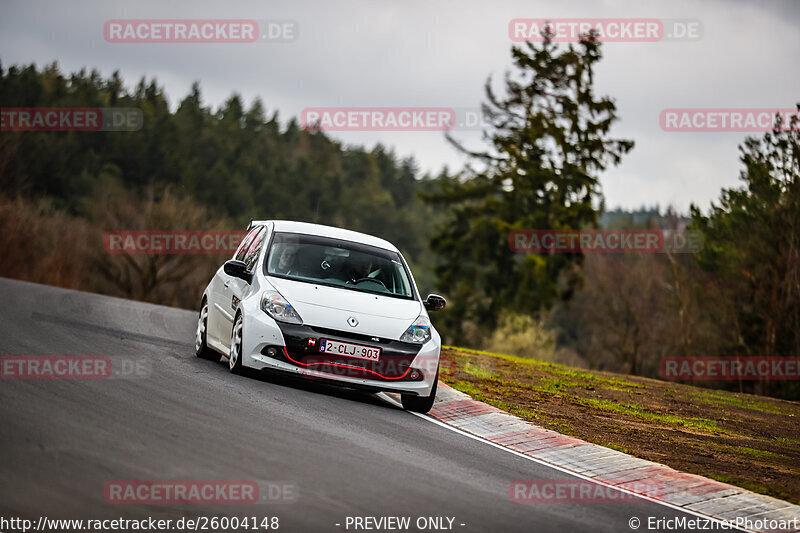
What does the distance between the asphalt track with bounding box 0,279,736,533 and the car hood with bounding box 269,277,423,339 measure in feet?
2.76

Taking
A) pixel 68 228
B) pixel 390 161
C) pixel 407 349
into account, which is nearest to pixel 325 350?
pixel 407 349

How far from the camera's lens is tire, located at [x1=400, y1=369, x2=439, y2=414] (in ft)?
35.9

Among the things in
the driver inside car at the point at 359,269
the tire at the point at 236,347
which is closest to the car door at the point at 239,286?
the tire at the point at 236,347

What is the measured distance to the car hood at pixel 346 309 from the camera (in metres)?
10.6

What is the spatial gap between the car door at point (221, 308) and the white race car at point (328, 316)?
0.02 meters

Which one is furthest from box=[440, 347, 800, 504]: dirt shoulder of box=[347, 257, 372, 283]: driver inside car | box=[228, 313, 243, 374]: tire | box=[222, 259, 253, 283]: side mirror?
box=[222, 259, 253, 283]: side mirror

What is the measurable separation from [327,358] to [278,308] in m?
0.80

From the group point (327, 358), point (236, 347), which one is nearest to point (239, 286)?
point (236, 347)

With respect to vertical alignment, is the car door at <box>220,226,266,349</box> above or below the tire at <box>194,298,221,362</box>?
above

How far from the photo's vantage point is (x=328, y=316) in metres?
10.6

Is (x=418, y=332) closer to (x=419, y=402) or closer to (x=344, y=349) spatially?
(x=419, y=402)

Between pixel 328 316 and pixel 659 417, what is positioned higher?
pixel 328 316

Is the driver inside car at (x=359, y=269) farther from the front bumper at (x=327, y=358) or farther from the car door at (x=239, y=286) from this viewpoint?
the front bumper at (x=327, y=358)

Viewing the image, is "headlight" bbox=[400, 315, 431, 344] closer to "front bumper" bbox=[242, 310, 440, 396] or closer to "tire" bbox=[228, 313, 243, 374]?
"front bumper" bbox=[242, 310, 440, 396]
